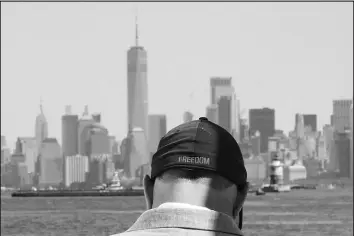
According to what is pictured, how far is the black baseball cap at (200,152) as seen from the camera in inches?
121

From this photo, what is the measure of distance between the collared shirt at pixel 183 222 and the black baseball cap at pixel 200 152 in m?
0.11

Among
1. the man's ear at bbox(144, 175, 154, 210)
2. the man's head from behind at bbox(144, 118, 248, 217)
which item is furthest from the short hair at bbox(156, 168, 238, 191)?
the man's ear at bbox(144, 175, 154, 210)

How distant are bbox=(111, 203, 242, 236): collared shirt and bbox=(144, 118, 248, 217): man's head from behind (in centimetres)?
4

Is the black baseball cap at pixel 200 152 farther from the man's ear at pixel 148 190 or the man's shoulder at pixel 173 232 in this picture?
the man's shoulder at pixel 173 232

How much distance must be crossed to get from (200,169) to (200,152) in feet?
0.14

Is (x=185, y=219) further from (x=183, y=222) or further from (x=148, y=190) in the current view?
(x=148, y=190)

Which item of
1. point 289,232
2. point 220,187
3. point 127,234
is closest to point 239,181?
point 220,187

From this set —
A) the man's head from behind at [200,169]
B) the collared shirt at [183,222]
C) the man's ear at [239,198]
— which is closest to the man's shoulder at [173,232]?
the collared shirt at [183,222]

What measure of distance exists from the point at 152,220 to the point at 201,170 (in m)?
0.18

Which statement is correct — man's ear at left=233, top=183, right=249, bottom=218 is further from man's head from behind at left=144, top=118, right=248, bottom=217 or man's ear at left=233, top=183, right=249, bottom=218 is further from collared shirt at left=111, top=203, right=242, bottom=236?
collared shirt at left=111, top=203, right=242, bottom=236

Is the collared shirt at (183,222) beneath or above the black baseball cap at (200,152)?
beneath

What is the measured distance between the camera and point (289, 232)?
78938mm

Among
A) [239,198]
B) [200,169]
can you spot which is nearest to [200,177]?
[200,169]

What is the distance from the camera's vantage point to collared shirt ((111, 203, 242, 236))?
9.68 ft
